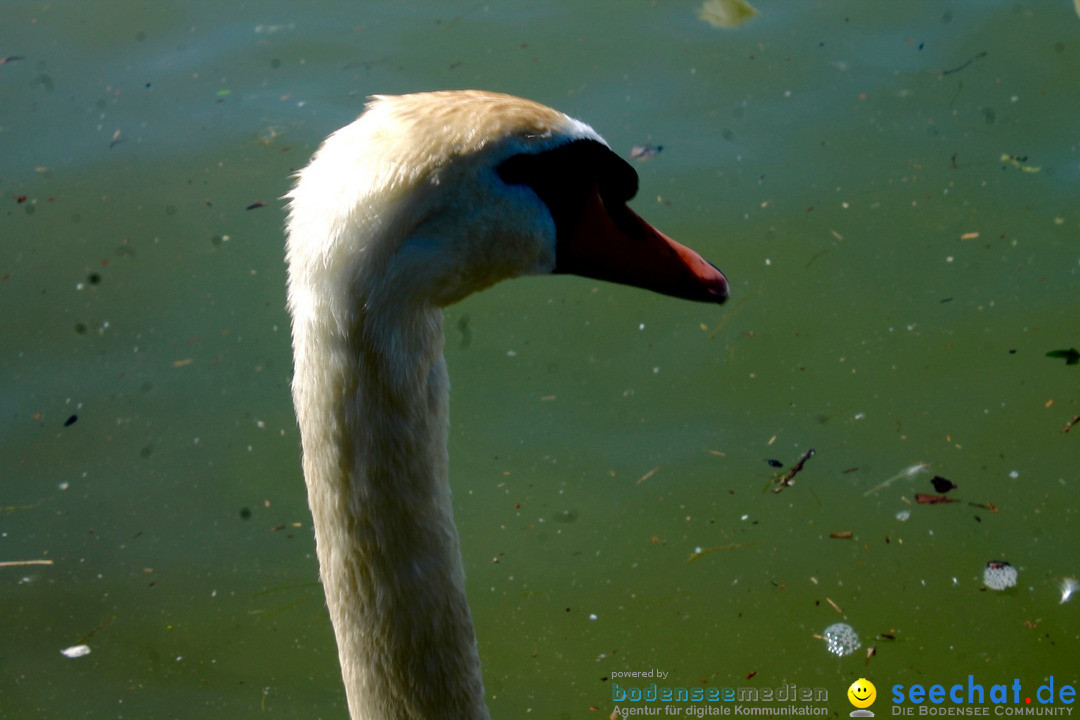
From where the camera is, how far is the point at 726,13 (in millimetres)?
4832

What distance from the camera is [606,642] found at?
3.01m

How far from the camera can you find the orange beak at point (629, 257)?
2035mm

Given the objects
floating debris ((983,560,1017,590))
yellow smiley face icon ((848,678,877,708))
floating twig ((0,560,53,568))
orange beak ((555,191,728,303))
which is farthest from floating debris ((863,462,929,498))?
floating twig ((0,560,53,568))

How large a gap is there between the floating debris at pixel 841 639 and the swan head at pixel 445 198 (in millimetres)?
1434

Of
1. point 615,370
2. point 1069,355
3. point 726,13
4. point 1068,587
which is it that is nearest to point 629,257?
point 615,370

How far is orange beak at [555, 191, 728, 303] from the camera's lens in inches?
80.1

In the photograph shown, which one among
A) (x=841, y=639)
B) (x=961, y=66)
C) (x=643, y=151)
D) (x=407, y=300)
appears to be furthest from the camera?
(x=961, y=66)

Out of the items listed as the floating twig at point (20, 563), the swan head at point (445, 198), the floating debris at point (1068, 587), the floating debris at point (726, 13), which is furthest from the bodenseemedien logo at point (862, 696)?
the floating debris at point (726, 13)

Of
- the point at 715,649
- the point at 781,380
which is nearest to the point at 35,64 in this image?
the point at 781,380

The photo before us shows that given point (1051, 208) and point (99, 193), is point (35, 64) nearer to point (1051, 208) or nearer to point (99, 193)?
point (99, 193)

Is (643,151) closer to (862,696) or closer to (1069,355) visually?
(1069,355)

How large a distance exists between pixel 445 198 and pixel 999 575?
6.62 feet

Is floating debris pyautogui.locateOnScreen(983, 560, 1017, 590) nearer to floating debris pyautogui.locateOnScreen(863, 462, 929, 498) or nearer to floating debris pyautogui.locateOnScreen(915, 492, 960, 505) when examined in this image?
floating debris pyautogui.locateOnScreen(915, 492, 960, 505)

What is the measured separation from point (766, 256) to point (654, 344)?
21.1 inches
